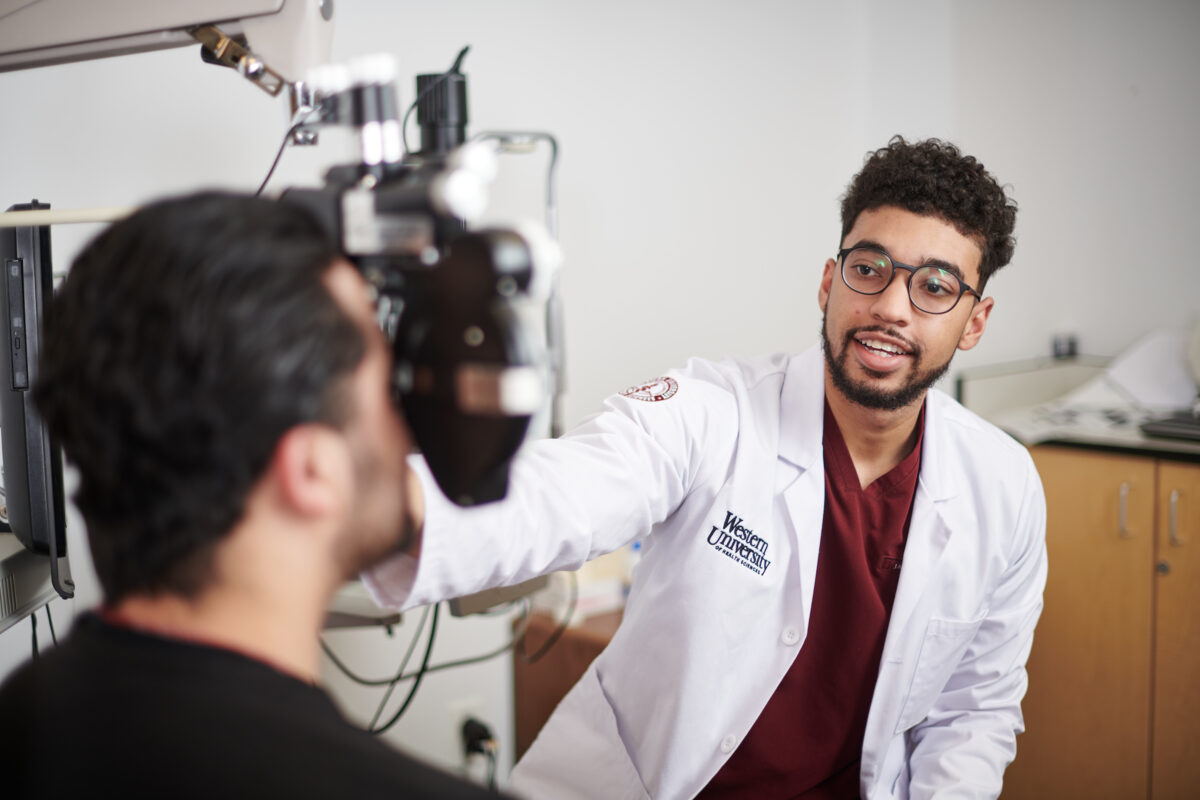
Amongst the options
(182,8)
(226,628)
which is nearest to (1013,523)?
(226,628)

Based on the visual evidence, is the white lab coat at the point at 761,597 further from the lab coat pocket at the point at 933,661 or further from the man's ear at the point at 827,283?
the man's ear at the point at 827,283

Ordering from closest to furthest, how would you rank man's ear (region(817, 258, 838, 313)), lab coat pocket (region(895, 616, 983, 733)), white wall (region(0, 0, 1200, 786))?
lab coat pocket (region(895, 616, 983, 733))
man's ear (region(817, 258, 838, 313))
white wall (region(0, 0, 1200, 786))

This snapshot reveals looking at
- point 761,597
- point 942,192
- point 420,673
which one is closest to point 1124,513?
point 942,192

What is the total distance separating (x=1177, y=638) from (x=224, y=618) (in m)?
2.14

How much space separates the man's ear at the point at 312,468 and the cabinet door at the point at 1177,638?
Answer: 203cm

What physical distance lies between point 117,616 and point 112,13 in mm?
851

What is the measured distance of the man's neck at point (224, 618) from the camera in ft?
1.78

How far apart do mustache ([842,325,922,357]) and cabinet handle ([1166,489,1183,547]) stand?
1.05m

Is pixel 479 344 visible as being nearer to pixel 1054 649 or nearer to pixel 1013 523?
pixel 1013 523

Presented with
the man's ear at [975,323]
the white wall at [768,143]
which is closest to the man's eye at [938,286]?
the man's ear at [975,323]

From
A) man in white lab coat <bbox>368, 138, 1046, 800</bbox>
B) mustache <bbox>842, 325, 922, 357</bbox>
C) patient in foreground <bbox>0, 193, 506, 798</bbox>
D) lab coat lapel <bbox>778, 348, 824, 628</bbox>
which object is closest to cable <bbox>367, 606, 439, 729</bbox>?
man in white lab coat <bbox>368, 138, 1046, 800</bbox>

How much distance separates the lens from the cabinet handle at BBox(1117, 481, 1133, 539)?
2.09 m

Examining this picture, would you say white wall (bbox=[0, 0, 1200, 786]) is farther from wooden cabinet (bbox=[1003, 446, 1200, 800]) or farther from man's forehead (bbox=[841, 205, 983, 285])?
man's forehead (bbox=[841, 205, 983, 285])

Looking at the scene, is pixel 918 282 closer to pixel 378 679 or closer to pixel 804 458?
pixel 804 458
